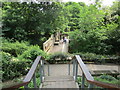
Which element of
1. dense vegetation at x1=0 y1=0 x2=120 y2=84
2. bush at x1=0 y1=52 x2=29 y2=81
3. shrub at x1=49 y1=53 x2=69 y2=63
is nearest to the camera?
bush at x1=0 y1=52 x2=29 y2=81

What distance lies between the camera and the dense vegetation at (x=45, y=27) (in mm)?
5098

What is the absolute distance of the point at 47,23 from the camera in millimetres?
8648

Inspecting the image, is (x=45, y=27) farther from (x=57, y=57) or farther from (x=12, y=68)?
(x=12, y=68)

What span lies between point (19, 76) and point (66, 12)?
6123 millimetres

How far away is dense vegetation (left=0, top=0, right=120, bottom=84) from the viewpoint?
16.7ft

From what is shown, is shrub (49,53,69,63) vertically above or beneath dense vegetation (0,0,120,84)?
beneath

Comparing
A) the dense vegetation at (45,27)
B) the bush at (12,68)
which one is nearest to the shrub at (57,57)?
the dense vegetation at (45,27)

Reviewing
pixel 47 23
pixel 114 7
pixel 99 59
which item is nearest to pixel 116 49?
pixel 99 59

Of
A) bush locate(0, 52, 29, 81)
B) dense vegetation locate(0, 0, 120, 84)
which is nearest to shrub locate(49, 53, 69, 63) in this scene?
dense vegetation locate(0, 0, 120, 84)

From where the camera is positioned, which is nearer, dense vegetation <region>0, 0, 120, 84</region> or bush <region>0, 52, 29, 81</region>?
bush <region>0, 52, 29, 81</region>

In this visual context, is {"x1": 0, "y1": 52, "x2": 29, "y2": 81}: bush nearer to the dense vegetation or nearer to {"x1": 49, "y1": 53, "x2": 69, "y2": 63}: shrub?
the dense vegetation

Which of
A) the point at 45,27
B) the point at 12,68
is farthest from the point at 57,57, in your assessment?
the point at 45,27

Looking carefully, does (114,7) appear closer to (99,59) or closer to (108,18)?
(108,18)

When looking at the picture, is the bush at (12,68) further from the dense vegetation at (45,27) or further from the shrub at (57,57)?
the shrub at (57,57)
